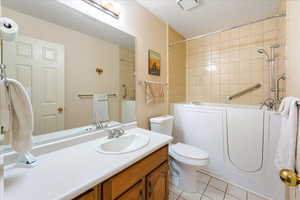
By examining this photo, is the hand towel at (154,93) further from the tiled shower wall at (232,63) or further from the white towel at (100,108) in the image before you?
the tiled shower wall at (232,63)

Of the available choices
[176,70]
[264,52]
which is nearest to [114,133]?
[176,70]

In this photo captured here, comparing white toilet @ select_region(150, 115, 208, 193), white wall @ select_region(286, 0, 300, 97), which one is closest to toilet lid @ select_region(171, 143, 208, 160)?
white toilet @ select_region(150, 115, 208, 193)

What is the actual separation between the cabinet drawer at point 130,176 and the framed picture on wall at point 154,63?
3.56 ft

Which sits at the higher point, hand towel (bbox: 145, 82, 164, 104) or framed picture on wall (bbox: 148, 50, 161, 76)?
framed picture on wall (bbox: 148, 50, 161, 76)

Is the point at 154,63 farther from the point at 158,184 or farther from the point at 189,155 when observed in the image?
the point at 158,184

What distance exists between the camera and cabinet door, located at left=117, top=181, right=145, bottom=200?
777mm

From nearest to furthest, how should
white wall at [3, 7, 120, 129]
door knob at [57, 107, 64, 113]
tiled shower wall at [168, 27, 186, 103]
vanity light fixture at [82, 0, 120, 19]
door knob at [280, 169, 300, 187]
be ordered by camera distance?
door knob at [280, 169, 300, 187]
white wall at [3, 7, 120, 129]
door knob at [57, 107, 64, 113]
vanity light fixture at [82, 0, 120, 19]
tiled shower wall at [168, 27, 186, 103]

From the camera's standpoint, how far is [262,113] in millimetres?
1472

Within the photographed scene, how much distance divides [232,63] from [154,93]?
1579 mm

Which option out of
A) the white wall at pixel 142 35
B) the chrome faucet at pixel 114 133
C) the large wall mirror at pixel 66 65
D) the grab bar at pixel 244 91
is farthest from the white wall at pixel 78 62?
the grab bar at pixel 244 91

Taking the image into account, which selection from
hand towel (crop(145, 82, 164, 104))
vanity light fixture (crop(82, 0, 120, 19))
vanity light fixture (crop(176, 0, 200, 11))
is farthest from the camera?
hand towel (crop(145, 82, 164, 104))

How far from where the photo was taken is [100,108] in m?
1.25

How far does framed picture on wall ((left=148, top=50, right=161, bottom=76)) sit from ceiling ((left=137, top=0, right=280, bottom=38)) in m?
0.57

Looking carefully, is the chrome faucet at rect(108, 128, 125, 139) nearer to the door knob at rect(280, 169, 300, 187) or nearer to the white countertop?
the white countertop
